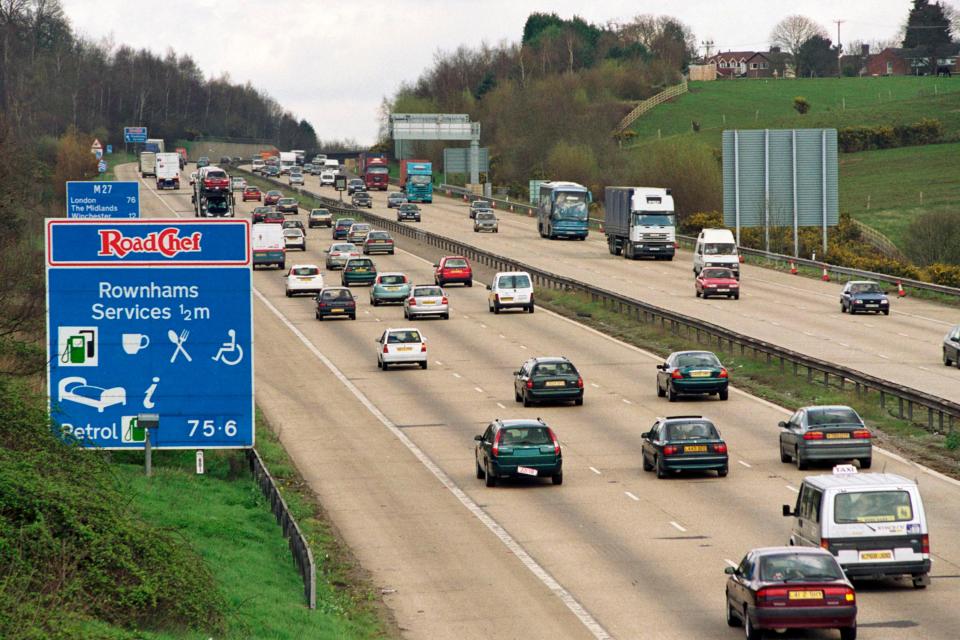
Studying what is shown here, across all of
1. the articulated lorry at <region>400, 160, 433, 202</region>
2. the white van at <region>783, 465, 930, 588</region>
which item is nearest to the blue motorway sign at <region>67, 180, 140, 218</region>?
the white van at <region>783, 465, 930, 588</region>

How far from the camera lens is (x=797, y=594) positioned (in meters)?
19.9

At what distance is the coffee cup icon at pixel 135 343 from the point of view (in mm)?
28344

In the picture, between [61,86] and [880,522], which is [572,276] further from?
[61,86]

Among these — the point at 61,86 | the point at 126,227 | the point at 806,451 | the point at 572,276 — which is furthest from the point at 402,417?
the point at 61,86

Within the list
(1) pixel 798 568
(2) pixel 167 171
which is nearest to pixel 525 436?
(1) pixel 798 568

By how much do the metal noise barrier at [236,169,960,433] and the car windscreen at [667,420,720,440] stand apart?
23.0 feet

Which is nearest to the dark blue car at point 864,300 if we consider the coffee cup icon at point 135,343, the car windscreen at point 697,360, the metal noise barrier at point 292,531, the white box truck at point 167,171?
the car windscreen at point 697,360

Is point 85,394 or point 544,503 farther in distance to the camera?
point 544,503

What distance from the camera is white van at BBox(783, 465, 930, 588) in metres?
23.2

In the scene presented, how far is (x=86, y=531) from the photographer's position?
19.8 meters

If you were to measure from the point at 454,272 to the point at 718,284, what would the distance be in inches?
533

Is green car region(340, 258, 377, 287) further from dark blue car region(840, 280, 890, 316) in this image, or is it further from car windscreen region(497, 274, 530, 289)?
dark blue car region(840, 280, 890, 316)

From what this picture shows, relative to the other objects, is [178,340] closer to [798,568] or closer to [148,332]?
[148,332]

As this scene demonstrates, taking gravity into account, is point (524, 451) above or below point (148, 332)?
below
